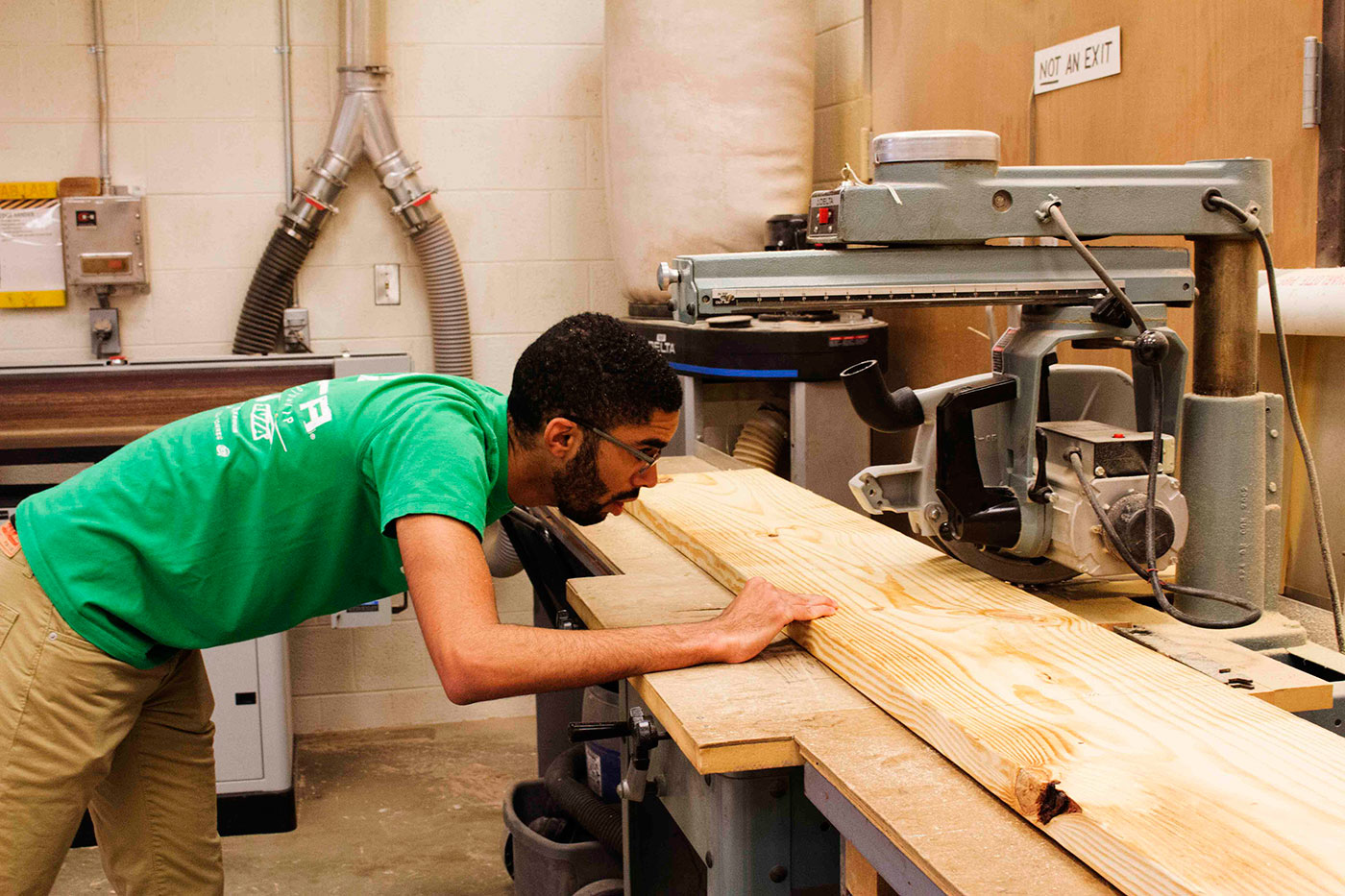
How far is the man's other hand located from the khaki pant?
30.9 inches

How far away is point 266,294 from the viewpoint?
10.5 ft

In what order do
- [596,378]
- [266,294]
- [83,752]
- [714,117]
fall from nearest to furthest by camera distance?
[596,378]
[83,752]
[714,117]
[266,294]

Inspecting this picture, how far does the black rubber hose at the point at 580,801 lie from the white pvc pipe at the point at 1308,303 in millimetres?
1280

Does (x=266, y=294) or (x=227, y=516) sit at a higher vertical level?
(x=266, y=294)

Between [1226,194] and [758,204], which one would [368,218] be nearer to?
[758,204]

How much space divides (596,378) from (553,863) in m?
1.10

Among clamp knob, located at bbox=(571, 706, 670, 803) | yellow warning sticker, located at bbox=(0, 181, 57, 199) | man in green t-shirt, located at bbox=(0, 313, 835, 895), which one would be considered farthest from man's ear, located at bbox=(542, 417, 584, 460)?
yellow warning sticker, located at bbox=(0, 181, 57, 199)

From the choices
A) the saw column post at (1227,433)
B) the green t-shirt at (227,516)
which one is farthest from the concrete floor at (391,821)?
the saw column post at (1227,433)

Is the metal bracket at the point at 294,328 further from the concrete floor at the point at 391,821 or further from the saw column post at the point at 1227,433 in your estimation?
the saw column post at the point at 1227,433

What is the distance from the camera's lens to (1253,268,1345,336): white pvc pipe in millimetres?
1438

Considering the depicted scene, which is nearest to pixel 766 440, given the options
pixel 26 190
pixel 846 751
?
pixel 846 751

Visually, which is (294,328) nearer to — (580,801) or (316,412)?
(580,801)

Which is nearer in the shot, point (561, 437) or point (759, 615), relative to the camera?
point (759, 615)

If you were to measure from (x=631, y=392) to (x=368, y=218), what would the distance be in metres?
2.18
